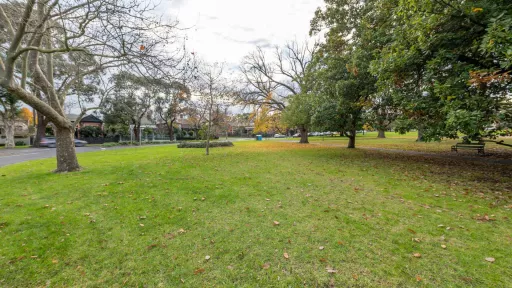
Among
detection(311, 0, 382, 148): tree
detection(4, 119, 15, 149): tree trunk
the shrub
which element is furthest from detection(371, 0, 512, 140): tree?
the shrub

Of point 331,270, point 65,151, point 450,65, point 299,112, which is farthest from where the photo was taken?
point 299,112

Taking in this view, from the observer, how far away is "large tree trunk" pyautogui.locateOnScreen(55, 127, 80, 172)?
798 cm

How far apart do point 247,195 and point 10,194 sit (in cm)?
620

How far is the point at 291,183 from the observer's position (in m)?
6.71

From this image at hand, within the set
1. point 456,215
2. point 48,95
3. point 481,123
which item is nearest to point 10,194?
point 48,95

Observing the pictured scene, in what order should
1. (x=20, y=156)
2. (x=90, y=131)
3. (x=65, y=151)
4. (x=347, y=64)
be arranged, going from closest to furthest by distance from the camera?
1. (x=65, y=151)
2. (x=347, y=64)
3. (x=20, y=156)
4. (x=90, y=131)

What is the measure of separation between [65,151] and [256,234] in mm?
8777

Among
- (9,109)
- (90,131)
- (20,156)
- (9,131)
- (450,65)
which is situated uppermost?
(9,109)

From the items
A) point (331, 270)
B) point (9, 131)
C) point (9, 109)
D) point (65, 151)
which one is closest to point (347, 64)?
point (331, 270)

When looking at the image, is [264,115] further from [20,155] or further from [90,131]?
[90,131]

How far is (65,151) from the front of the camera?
26.7 feet

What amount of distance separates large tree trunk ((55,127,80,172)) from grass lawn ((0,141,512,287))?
Result: 1.64m

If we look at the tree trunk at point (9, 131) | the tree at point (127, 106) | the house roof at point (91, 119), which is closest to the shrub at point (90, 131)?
the house roof at point (91, 119)

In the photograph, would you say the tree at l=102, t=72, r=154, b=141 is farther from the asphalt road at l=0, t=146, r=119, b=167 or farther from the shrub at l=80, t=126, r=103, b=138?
the asphalt road at l=0, t=146, r=119, b=167
